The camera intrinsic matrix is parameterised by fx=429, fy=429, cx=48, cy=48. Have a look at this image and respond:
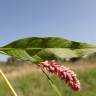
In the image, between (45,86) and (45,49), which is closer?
(45,49)

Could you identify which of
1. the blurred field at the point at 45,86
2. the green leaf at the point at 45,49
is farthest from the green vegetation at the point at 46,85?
the green leaf at the point at 45,49

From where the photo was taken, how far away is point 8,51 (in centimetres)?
58

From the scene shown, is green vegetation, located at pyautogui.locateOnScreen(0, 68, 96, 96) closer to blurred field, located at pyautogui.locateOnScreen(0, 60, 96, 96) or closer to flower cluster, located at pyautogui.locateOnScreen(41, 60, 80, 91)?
blurred field, located at pyautogui.locateOnScreen(0, 60, 96, 96)

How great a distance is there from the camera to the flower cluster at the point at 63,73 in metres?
0.55

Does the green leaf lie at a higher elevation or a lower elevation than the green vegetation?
higher

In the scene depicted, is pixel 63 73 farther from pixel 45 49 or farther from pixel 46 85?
pixel 46 85

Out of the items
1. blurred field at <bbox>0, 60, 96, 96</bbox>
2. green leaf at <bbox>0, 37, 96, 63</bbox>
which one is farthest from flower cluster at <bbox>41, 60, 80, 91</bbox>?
blurred field at <bbox>0, 60, 96, 96</bbox>

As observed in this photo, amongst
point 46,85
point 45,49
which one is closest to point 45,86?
point 46,85

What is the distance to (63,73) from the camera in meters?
0.56

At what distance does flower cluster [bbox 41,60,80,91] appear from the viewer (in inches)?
21.5

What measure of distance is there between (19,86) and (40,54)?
1155 cm

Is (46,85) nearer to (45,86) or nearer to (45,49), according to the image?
(45,86)

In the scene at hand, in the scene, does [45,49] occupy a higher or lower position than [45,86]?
higher

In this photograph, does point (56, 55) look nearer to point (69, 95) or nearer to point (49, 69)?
point (49, 69)
